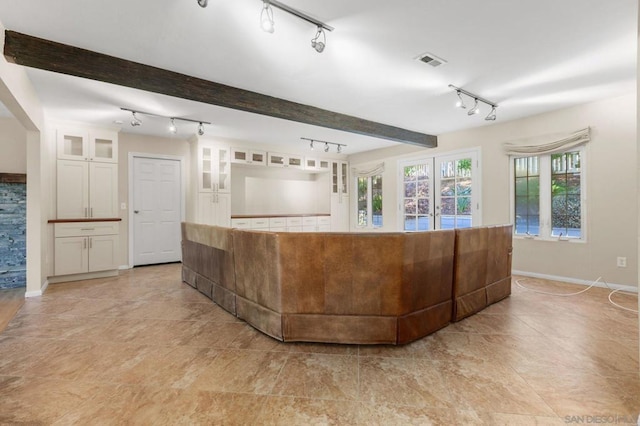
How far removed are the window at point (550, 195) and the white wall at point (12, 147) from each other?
7.43 meters

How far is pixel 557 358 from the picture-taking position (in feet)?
6.60

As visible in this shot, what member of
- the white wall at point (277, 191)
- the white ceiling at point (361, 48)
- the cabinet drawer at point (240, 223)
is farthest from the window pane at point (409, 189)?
the cabinet drawer at point (240, 223)

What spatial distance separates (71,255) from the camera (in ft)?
13.9

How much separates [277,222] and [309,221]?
876 mm

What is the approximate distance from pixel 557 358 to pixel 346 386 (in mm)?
1522

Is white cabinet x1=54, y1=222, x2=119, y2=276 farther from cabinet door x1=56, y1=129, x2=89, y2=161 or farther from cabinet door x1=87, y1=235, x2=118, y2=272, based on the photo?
cabinet door x1=56, y1=129, x2=89, y2=161

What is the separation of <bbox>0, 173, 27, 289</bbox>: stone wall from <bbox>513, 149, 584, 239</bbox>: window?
7.37 metres

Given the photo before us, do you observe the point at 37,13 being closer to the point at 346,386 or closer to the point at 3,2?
the point at 3,2

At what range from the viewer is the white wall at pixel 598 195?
3600 millimetres

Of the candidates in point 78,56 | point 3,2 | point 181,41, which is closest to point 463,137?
point 181,41

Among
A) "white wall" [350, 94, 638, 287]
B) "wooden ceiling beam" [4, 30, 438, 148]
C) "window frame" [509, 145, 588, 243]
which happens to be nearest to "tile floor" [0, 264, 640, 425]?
"white wall" [350, 94, 638, 287]

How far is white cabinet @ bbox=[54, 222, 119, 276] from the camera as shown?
4164 mm

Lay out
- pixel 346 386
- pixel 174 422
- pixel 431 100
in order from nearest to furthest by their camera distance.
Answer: pixel 174 422 → pixel 346 386 → pixel 431 100

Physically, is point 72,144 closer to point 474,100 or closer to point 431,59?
point 431,59
